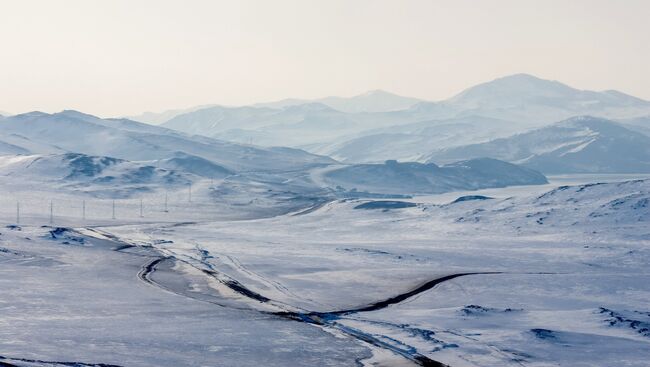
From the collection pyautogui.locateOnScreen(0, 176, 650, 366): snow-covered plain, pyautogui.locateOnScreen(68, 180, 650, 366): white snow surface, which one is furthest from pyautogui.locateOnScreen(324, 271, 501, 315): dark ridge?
pyautogui.locateOnScreen(68, 180, 650, 366): white snow surface

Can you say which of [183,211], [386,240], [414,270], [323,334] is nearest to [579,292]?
[414,270]

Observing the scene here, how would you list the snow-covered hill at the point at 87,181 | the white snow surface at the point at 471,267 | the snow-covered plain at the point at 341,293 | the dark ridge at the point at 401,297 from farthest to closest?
the snow-covered hill at the point at 87,181 < the dark ridge at the point at 401,297 < the white snow surface at the point at 471,267 < the snow-covered plain at the point at 341,293

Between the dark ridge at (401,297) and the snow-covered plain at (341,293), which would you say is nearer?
the snow-covered plain at (341,293)

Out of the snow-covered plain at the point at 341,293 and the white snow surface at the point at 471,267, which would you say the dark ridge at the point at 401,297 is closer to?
the snow-covered plain at the point at 341,293

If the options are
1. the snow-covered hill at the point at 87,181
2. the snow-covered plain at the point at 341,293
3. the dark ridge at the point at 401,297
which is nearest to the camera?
the snow-covered plain at the point at 341,293

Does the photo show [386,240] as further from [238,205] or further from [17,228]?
[238,205]

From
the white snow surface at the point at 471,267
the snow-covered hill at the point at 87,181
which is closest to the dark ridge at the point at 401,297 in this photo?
the white snow surface at the point at 471,267

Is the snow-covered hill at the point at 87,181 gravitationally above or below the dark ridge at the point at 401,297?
above

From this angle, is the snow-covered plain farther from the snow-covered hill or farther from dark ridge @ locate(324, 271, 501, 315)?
the snow-covered hill

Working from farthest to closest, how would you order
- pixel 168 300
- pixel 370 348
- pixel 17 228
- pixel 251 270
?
pixel 17 228, pixel 251 270, pixel 168 300, pixel 370 348
